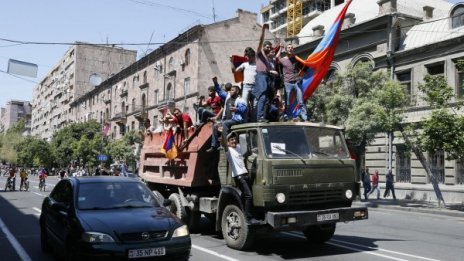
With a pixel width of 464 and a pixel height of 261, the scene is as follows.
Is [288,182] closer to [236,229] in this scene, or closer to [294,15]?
[236,229]

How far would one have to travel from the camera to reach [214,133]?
966 centimetres

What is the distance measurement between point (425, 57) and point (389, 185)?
24.4 ft

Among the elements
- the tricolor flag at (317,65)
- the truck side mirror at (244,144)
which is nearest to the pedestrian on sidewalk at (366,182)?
the tricolor flag at (317,65)

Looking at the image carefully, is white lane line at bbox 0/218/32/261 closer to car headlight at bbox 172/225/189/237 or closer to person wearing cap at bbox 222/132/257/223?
car headlight at bbox 172/225/189/237

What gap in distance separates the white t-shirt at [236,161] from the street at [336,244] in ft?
4.81

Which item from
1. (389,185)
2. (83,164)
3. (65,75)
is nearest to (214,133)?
(389,185)

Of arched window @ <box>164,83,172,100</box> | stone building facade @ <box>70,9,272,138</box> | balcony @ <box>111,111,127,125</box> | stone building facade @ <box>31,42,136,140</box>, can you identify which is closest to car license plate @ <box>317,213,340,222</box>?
stone building facade @ <box>70,9,272,138</box>

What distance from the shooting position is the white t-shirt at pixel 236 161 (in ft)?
27.8

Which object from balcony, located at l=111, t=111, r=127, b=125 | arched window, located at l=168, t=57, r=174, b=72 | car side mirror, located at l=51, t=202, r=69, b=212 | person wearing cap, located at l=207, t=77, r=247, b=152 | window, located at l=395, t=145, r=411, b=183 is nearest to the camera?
car side mirror, located at l=51, t=202, r=69, b=212

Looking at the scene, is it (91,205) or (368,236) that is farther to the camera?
(368,236)

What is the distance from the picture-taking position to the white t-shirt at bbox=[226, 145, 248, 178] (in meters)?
8.48

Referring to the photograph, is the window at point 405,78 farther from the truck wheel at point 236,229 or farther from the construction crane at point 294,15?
the construction crane at point 294,15

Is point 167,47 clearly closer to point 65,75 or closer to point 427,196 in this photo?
point 427,196

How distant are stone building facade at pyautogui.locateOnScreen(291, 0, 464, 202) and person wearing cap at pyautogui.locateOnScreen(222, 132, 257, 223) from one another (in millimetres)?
15640
